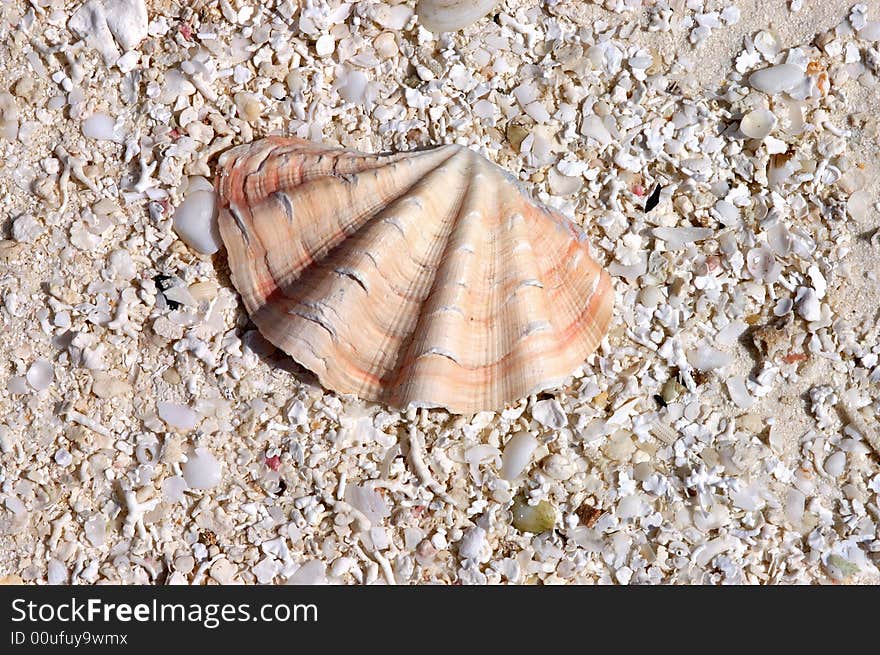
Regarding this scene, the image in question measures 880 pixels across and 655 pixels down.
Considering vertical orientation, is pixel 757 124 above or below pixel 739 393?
above

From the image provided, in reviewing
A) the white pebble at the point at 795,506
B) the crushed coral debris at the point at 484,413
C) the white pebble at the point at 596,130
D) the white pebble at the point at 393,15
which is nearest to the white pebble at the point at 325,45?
the crushed coral debris at the point at 484,413

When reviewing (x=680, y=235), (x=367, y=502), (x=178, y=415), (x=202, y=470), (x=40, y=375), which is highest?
(x=680, y=235)

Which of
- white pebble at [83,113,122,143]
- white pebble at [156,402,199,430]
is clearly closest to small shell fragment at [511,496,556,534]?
white pebble at [156,402,199,430]

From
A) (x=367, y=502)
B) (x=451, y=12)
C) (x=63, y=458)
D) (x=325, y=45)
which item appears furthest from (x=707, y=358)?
(x=63, y=458)

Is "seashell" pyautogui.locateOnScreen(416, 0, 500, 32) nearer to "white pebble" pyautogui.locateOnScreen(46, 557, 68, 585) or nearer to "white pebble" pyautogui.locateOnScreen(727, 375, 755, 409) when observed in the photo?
"white pebble" pyautogui.locateOnScreen(727, 375, 755, 409)

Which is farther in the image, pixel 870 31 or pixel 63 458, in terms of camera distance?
pixel 870 31

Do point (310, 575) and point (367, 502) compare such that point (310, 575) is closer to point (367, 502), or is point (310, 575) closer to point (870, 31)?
point (367, 502)
